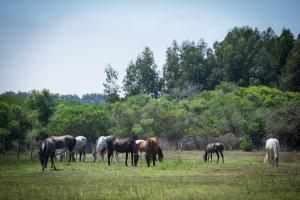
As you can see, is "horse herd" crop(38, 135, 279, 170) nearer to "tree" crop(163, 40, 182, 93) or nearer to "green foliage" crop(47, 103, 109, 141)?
"green foliage" crop(47, 103, 109, 141)

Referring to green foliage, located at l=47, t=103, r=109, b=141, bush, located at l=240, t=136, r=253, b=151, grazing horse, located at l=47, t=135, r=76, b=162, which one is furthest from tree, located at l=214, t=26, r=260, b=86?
grazing horse, located at l=47, t=135, r=76, b=162

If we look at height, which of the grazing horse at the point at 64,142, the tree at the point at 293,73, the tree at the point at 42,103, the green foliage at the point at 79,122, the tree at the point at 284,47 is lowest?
the grazing horse at the point at 64,142

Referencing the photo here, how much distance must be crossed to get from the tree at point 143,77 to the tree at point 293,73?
33514 millimetres

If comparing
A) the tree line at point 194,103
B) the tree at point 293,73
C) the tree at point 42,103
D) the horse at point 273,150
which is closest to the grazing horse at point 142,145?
the horse at point 273,150

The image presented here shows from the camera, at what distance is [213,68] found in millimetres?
124562

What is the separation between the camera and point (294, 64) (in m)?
103

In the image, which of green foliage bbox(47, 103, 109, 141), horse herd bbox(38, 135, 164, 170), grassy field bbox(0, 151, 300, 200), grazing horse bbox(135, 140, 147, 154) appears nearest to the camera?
grassy field bbox(0, 151, 300, 200)

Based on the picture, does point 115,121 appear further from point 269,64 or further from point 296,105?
point 269,64

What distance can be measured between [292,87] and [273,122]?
4334 centimetres

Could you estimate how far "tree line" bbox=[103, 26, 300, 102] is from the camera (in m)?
118

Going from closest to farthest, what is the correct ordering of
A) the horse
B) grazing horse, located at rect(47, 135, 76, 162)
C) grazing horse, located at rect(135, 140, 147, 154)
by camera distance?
the horse
grazing horse, located at rect(47, 135, 76, 162)
grazing horse, located at rect(135, 140, 147, 154)

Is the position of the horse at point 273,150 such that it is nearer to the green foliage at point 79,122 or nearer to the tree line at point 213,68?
the green foliage at point 79,122

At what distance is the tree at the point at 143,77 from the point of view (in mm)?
123188

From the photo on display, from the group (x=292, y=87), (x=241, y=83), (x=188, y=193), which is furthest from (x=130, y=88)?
(x=188, y=193)
